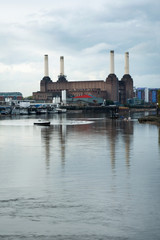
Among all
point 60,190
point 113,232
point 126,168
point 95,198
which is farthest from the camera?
point 126,168

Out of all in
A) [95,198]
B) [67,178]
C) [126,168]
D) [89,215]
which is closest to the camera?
[89,215]

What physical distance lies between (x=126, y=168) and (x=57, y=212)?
14.5 meters

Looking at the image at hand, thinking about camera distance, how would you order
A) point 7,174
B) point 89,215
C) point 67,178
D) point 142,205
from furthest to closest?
1. point 7,174
2. point 67,178
3. point 142,205
4. point 89,215

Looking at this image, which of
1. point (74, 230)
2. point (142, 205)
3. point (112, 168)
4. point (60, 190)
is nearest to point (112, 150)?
point (112, 168)

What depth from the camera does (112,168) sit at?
34375 millimetres

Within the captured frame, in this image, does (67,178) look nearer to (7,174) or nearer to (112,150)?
(7,174)

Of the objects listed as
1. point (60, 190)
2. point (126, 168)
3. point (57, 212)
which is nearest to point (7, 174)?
point (60, 190)

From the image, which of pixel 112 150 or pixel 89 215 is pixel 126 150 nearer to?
pixel 112 150

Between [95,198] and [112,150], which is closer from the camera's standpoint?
[95,198]

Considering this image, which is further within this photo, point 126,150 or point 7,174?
point 126,150

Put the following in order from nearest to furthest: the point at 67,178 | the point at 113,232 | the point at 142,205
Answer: the point at 113,232, the point at 142,205, the point at 67,178

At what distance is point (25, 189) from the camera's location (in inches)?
1021

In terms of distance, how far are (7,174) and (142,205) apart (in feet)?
43.6

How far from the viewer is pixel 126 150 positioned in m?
47.8
